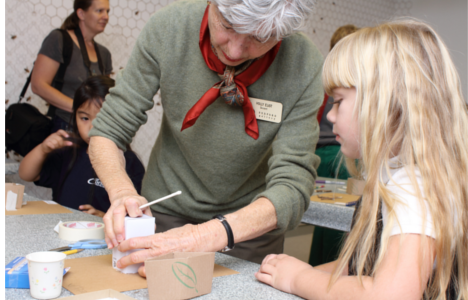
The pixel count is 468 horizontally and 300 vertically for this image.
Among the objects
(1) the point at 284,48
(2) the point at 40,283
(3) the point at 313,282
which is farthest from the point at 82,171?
(3) the point at 313,282

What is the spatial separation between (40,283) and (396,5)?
6028 millimetres

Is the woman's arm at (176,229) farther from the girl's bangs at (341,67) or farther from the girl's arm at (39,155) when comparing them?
→ the girl's arm at (39,155)

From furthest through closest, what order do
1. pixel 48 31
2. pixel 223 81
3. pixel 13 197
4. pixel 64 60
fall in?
pixel 48 31 → pixel 64 60 → pixel 13 197 → pixel 223 81

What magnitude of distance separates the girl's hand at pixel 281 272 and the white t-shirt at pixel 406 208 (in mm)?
211

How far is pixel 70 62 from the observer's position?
107 inches

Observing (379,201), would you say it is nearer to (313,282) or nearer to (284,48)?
(313,282)

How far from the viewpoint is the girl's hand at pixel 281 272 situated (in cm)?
84

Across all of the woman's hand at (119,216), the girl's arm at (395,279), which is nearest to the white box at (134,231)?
the woman's hand at (119,216)

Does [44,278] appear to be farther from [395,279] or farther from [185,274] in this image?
[395,279]

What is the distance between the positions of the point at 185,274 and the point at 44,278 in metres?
0.24

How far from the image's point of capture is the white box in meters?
0.89

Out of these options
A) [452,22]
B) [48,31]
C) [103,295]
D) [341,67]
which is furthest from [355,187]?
[452,22]

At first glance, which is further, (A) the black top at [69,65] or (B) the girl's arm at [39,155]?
(A) the black top at [69,65]

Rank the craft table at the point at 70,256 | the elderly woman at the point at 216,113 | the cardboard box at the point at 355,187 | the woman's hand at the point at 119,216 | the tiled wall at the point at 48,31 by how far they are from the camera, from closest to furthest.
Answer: the craft table at the point at 70,256, the woman's hand at the point at 119,216, the elderly woman at the point at 216,113, the cardboard box at the point at 355,187, the tiled wall at the point at 48,31
